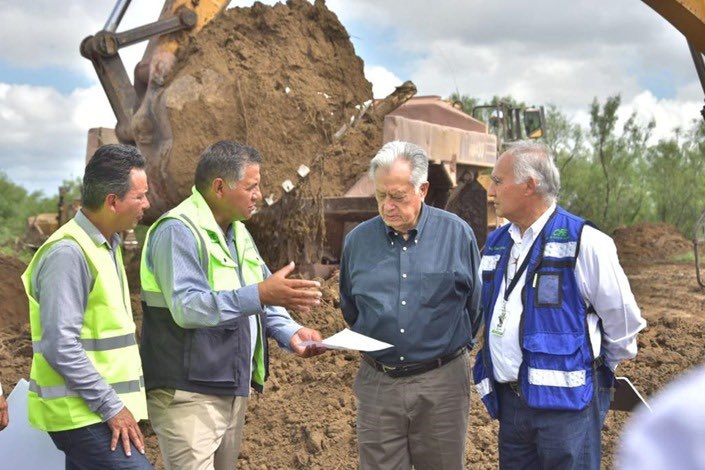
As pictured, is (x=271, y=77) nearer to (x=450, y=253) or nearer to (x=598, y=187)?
(x=450, y=253)

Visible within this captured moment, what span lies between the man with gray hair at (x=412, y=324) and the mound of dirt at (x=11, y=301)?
7.24m

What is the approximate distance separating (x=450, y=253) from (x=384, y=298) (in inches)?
13.3

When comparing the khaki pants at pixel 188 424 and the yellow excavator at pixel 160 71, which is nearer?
the khaki pants at pixel 188 424

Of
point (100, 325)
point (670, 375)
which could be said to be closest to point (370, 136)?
point (670, 375)

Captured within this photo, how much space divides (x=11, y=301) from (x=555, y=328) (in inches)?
331

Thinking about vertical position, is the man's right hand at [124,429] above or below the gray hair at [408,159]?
below

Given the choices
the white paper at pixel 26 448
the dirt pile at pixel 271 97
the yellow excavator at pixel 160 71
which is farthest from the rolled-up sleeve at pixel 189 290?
the yellow excavator at pixel 160 71

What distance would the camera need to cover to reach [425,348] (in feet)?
12.4

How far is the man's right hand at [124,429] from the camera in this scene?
3.20 m

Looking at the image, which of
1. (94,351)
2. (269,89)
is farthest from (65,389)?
(269,89)

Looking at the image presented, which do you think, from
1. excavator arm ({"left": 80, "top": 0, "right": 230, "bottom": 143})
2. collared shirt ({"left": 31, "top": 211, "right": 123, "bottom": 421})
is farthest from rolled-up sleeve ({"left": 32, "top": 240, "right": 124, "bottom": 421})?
excavator arm ({"left": 80, "top": 0, "right": 230, "bottom": 143})

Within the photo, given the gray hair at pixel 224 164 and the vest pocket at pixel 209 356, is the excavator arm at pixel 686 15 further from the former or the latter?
the vest pocket at pixel 209 356

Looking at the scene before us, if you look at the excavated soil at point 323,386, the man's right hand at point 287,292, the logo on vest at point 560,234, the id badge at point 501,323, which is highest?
the logo on vest at point 560,234

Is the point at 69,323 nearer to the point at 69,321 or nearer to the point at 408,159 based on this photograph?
the point at 69,321
